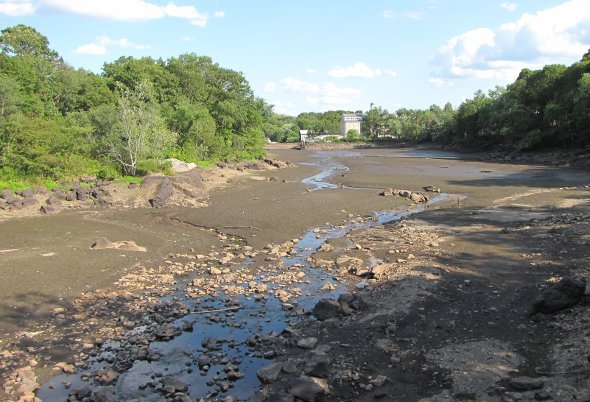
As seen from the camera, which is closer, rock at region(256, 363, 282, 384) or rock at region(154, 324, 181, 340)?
rock at region(256, 363, 282, 384)

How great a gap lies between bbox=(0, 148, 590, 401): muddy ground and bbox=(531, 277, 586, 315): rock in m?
0.21

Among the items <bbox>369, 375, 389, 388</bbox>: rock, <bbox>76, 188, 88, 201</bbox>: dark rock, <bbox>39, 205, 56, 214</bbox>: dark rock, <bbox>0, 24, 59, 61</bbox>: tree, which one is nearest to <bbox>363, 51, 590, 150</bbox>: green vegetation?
<bbox>76, 188, 88, 201</bbox>: dark rock

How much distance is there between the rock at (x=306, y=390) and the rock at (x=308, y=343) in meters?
1.86

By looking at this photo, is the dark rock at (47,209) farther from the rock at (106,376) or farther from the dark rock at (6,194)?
the rock at (106,376)

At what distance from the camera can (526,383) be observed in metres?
7.75

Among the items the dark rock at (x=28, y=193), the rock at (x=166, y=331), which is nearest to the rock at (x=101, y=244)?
the rock at (x=166, y=331)

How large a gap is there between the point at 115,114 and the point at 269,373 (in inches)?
1239

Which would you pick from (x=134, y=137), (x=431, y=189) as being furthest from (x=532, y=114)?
(x=134, y=137)

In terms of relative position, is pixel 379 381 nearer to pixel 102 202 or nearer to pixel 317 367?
pixel 317 367

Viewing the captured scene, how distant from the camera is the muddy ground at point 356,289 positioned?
8656mm

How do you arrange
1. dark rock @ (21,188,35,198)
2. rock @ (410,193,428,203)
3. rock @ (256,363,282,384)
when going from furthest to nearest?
rock @ (410,193,428,203) → dark rock @ (21,188,35,198) → rock @ (256,363,282,384)

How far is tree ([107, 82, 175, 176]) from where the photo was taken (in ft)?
116

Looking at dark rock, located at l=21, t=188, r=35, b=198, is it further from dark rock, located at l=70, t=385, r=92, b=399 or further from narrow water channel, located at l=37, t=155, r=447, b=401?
dark rock, located at l=70, t=385, r=92, b=399

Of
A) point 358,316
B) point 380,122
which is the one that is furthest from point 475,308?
point 380,122
